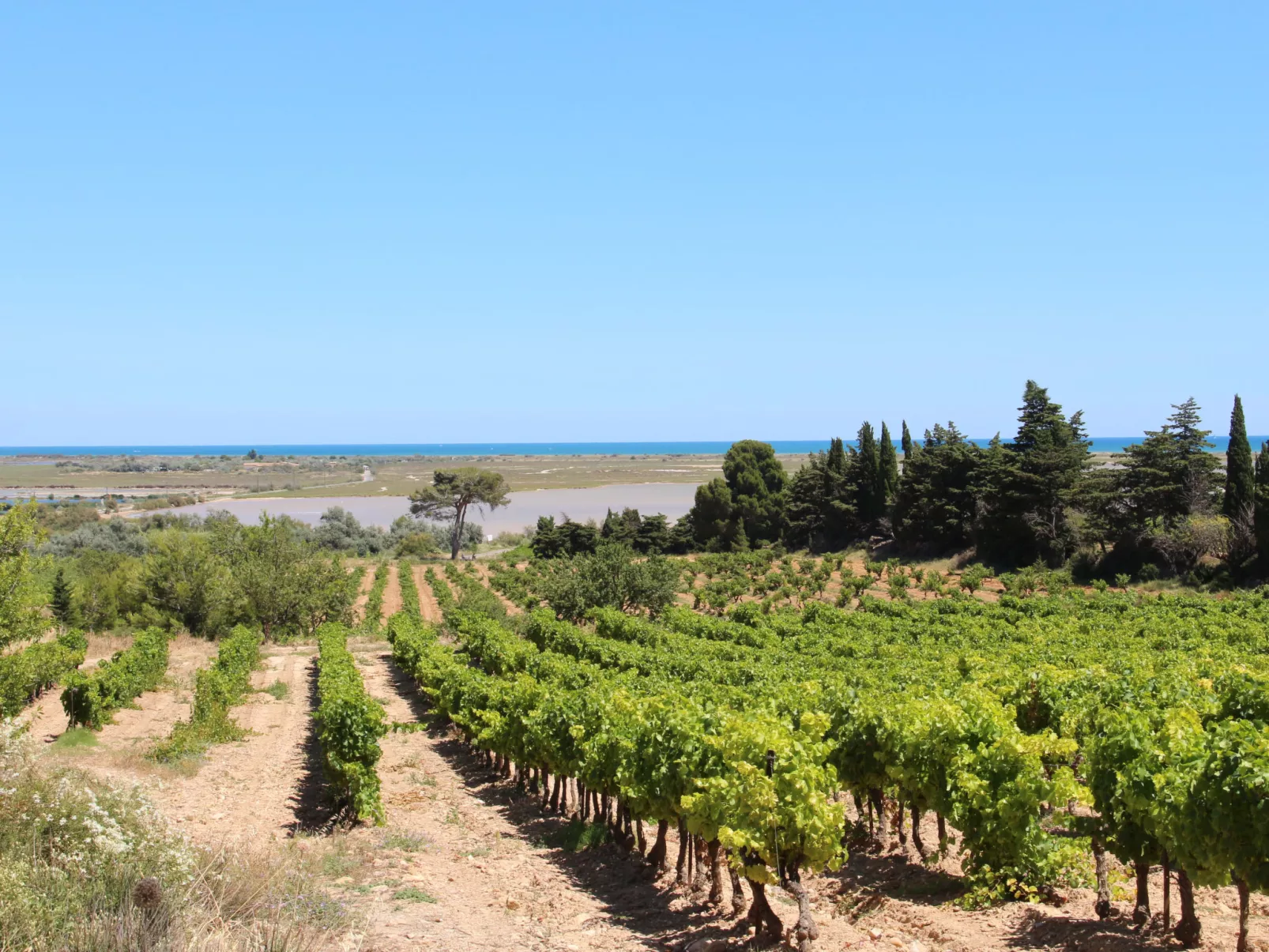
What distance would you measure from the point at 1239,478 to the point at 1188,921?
40.9 meters

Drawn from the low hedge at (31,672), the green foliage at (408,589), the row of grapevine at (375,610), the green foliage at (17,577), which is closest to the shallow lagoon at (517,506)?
the green foliage at (408,589)

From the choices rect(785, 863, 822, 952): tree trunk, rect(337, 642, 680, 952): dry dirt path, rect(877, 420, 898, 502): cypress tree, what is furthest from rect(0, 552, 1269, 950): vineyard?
rect(877, 420, 898, 502): cypress tree

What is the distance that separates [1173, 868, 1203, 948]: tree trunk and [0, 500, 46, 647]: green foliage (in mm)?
25281

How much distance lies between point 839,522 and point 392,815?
5220 cm

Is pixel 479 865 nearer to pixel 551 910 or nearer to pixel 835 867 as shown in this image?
pixel 551 910

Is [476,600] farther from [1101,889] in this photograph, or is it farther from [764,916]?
[1101,889]

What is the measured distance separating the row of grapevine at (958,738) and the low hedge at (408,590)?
65.5 feet

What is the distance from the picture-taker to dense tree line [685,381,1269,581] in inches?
1630

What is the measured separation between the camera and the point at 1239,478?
41812mm

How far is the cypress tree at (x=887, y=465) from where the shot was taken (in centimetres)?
6212

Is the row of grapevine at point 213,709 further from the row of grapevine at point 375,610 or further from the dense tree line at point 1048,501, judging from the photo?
the dense tree line at point 1048,501

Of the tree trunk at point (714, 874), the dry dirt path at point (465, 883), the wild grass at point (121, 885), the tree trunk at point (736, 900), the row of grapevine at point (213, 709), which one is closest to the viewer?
the wild grass at point (121, 885)

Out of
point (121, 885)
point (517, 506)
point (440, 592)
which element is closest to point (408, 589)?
point (440, 592)

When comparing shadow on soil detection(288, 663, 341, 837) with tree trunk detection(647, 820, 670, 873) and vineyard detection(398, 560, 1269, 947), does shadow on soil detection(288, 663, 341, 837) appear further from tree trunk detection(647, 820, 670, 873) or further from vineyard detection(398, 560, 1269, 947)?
tree trunk detection(647, 820, 670, 873)
